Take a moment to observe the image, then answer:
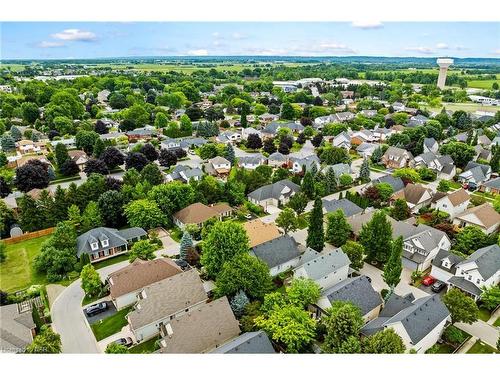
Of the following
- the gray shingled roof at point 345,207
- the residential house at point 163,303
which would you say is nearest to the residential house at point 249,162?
the gray shingled roof at point 345,207

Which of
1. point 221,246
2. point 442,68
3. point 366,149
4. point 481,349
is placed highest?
point 442,68

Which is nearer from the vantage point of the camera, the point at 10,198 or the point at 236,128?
the point at 10,198

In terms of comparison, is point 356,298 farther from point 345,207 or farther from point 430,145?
point 430,145

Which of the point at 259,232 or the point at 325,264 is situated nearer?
the point at 325,264

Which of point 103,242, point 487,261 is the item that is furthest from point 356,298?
point 103,242

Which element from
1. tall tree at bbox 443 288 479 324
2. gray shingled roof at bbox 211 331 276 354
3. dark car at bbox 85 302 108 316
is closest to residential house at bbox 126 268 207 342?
dark car at bbox 85 302 108 316

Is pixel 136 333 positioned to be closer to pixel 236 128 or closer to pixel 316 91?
pixel 236 128

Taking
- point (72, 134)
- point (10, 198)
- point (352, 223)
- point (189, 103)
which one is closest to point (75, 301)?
point (10, 198)
